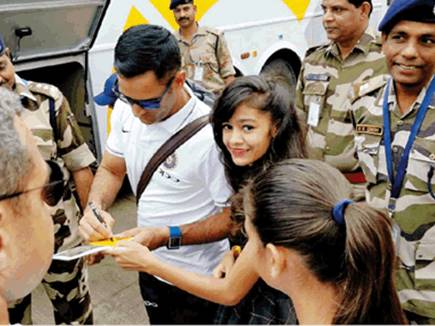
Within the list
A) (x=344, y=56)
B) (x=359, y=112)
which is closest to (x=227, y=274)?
(x=359, y=112)

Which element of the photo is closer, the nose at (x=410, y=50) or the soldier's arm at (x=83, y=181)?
the nose at (x=410, y=50)

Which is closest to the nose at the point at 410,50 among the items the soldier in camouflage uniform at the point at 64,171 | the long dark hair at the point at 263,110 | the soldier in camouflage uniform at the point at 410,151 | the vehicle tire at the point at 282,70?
the soldier in camouflage uniform at the point at 410,151

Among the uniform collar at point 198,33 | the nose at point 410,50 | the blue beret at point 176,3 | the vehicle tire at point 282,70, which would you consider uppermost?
the nose at point 410,50

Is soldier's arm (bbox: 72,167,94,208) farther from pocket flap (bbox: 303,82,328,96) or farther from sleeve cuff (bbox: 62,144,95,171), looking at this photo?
pocket flap (bbox: 303,82,328,96)

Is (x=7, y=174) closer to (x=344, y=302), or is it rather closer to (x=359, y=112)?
(x=344, y=302)

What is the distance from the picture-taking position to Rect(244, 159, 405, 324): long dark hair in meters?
1.24

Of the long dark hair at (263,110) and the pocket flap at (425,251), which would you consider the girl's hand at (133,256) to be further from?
the pocket flap at (425,251)

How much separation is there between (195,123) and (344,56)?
145 centimetres

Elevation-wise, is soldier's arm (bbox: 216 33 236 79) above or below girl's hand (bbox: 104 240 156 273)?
below

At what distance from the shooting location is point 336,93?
304cm

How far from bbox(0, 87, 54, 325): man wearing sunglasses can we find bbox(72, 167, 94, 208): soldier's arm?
154cm

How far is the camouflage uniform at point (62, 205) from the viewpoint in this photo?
2.39 meters

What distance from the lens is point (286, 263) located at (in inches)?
52.0

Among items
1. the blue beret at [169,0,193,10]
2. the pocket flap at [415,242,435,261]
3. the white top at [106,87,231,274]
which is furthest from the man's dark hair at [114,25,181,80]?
the blue beret at [169,0,193,10]
